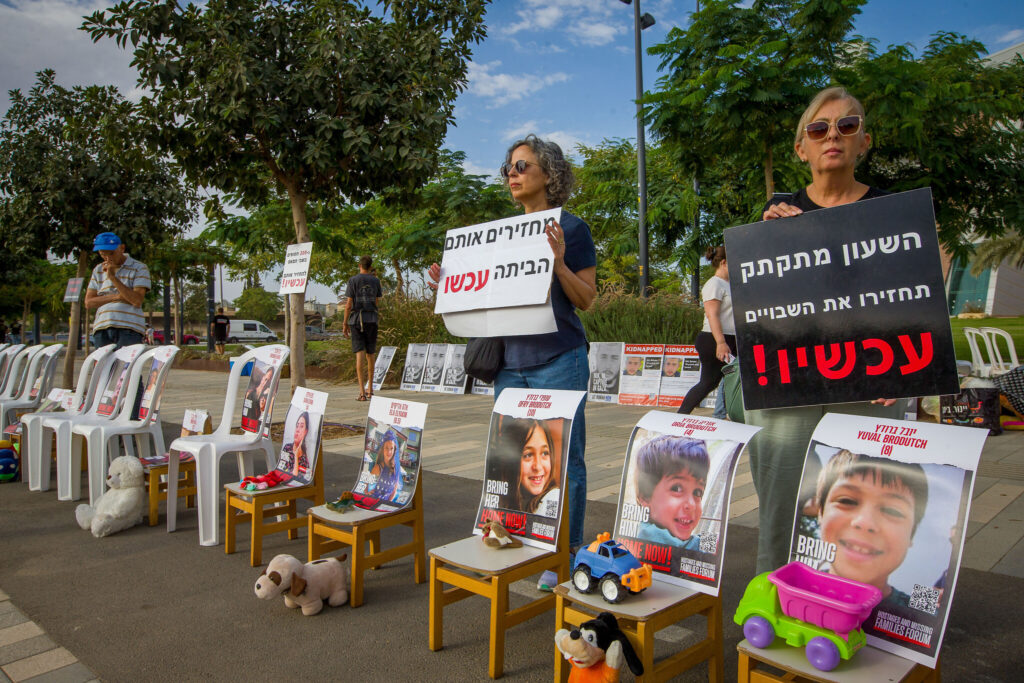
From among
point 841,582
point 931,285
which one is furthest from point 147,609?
point 931,285

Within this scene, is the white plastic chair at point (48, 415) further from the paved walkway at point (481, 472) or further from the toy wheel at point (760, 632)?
the toy wheel at point (760, 632)

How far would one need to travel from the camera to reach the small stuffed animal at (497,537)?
2.82 meters

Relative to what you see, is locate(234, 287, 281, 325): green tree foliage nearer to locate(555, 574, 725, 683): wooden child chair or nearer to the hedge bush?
the hedge bush

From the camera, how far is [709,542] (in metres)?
2.35

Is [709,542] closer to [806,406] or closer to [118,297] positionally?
[806,406]

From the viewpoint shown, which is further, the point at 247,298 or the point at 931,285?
the point at 247,298

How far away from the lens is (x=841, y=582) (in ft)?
6.39

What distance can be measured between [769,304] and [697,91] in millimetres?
7818

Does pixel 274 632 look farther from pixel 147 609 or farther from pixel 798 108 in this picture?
pixel 798 108

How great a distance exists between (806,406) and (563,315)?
1247mm

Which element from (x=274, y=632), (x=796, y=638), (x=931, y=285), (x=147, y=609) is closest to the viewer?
(x=796, y=638)

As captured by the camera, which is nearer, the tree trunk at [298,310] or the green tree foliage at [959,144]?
the tree trunk at [298,310]

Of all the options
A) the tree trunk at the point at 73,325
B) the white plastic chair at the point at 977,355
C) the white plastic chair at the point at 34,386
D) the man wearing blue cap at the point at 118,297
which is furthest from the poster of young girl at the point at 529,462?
the tree trunk at the point at 73,325

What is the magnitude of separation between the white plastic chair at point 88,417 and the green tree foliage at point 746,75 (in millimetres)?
7471
